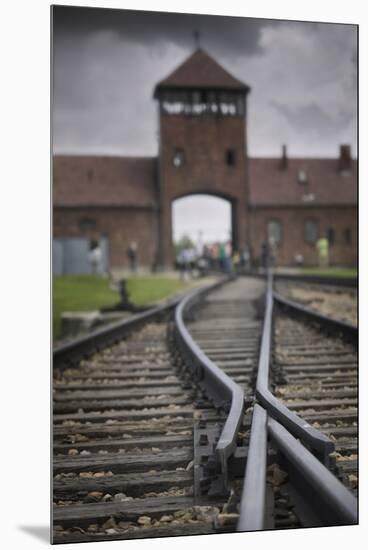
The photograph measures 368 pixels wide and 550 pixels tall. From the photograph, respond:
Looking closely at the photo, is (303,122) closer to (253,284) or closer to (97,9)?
(97,9)

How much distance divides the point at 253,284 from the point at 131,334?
11.1 feet

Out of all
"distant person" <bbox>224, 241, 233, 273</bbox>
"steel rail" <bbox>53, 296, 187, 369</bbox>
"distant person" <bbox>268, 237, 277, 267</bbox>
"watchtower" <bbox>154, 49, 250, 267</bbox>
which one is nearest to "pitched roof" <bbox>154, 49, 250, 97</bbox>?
"watchtower" <bbox>154, 49, 250, 267</bbox>

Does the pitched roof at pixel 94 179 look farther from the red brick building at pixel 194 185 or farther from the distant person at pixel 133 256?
the distant person at pixel 133 256

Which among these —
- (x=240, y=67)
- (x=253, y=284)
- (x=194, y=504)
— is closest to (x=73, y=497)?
(x=194, y=504)

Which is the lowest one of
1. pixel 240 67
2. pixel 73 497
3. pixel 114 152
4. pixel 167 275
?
pixel 73 497

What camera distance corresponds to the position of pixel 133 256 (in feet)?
16.7

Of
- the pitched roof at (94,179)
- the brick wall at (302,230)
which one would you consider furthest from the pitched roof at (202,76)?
the brick wall at (302,230)

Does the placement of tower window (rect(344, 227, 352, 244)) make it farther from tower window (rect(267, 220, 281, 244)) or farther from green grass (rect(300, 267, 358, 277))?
tower window (rect(267, 220, 281, 244))

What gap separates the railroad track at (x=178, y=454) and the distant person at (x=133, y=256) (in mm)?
1346

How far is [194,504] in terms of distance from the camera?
7.28 feet

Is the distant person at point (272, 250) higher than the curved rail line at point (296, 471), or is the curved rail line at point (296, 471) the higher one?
the distant person at point (272, 250)

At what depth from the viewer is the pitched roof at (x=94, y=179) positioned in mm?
3852

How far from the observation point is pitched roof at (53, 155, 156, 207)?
3852 millimetres

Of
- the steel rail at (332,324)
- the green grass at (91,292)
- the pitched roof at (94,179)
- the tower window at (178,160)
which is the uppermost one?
the tower window at (178,160)
